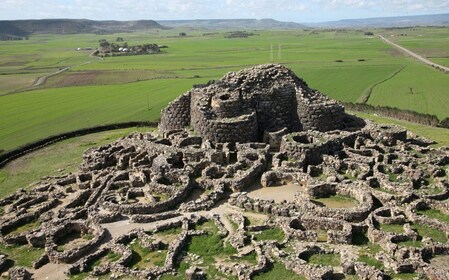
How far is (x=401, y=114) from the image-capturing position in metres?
61.9

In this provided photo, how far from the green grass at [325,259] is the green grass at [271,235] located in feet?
8.51

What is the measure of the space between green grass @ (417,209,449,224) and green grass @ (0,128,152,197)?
31.1 meters

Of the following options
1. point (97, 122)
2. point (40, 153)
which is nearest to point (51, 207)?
point (40, 153)

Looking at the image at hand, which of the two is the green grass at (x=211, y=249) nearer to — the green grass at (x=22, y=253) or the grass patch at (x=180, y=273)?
the grass patch at (x=180, y=273)

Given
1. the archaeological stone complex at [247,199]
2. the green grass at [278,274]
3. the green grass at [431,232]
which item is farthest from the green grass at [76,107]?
the green grass at [431,232]

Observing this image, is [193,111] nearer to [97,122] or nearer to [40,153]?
[40,153]

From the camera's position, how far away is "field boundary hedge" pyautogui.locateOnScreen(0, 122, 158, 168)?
46922 millimetres

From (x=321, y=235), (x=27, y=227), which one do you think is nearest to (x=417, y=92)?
(x=321, y=235)

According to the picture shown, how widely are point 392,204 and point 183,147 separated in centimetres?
2008

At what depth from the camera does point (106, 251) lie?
2447cm

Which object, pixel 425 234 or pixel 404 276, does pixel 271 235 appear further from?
pixel 425 234

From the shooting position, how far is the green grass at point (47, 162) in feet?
130

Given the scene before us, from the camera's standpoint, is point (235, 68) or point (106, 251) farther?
point (235, 68)

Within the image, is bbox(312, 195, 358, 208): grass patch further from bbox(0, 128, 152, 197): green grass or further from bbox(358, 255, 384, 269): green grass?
bbox(0, 128, 152, 197): green grass
